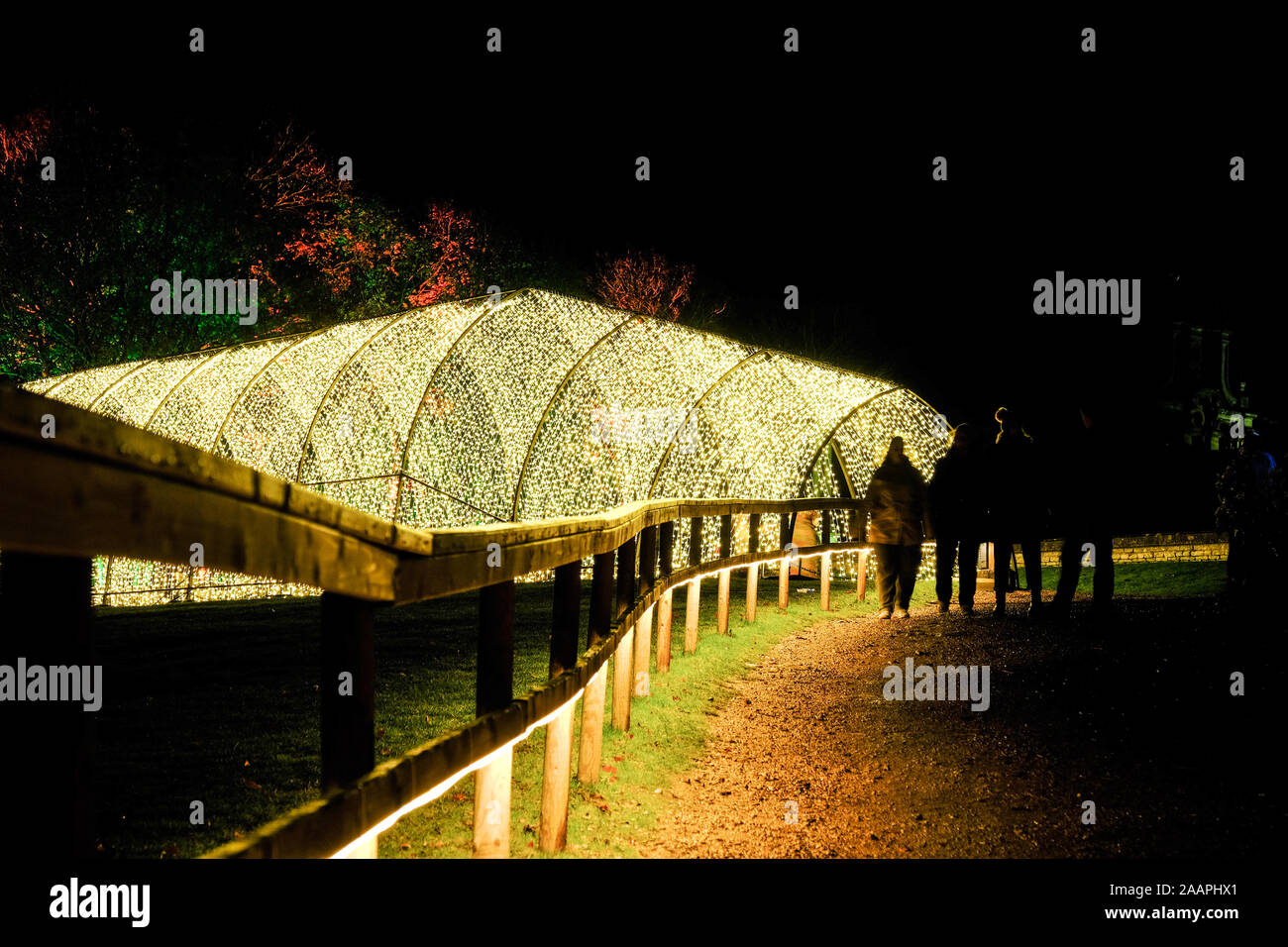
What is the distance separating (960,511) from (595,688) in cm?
662

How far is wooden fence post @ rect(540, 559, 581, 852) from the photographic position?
350 cm

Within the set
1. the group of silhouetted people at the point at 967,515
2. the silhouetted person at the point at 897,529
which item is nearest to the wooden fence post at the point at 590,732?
the group of silhouetted people at the point at 967,515

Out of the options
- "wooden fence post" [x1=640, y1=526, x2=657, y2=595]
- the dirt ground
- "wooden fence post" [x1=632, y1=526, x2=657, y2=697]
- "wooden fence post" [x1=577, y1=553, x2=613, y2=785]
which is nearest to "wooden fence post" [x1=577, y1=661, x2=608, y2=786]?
"wooden fence post" [x1=577, y1=553, x2=613, y2=785]

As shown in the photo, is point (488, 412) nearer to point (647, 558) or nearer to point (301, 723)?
point (647, 558)

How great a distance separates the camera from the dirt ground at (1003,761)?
3.79 metres

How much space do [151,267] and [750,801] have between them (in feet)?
82.6

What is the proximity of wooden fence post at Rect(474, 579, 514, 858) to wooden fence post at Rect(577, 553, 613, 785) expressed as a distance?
4.35 feet

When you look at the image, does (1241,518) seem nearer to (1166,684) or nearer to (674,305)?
(1166,684)

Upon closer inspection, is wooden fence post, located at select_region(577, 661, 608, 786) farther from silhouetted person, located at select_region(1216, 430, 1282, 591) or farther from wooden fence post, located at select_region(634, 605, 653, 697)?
silhouetted person, located at select_region(1216, 430, 1282, 591)

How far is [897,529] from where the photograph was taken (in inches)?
406

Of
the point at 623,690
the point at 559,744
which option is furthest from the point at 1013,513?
the point at 559,744

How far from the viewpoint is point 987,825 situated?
3.93 metres

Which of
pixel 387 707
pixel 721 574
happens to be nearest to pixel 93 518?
pixel 387 707

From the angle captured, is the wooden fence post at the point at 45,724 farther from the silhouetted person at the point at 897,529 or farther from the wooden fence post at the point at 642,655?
the silhouetted person at the point at 897,529
